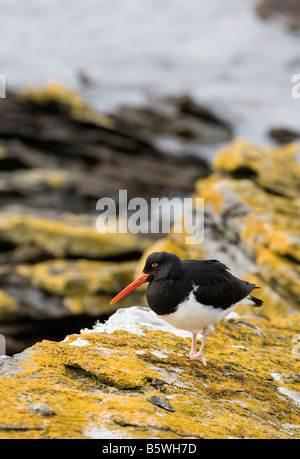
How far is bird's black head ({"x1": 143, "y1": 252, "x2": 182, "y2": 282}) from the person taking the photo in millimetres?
5754

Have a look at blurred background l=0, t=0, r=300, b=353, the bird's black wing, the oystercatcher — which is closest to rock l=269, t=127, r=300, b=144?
A: blurred background l=0, t=0, r=300, b=353

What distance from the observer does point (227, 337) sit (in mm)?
6824

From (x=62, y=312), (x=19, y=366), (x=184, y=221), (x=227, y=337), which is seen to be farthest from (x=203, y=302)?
(x=62, y=312)

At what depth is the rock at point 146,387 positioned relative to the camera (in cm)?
367

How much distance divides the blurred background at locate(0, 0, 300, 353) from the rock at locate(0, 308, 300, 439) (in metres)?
9.95

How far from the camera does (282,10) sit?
42438 millimetres

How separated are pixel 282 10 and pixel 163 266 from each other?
43648 millimetres

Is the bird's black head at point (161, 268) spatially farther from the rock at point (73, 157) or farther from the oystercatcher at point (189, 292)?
the rock at point (73, 157)

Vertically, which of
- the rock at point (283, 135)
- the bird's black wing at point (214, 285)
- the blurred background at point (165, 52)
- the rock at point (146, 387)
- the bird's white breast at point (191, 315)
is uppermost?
the blurred background at point (165, 52)

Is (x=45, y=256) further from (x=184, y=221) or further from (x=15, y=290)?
(x=184, y=221)

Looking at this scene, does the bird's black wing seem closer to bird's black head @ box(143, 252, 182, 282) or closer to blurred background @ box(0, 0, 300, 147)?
bird's black head @ box(143, 252, 182, 282)

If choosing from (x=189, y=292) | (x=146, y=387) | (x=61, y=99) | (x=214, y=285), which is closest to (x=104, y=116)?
(x=61, y=99)

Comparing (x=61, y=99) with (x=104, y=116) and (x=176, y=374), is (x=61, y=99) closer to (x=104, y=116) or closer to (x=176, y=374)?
(x=104, y=116)

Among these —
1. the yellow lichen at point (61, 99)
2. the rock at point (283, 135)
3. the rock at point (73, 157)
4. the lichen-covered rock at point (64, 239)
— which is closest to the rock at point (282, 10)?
the rock at point (283, 135)
